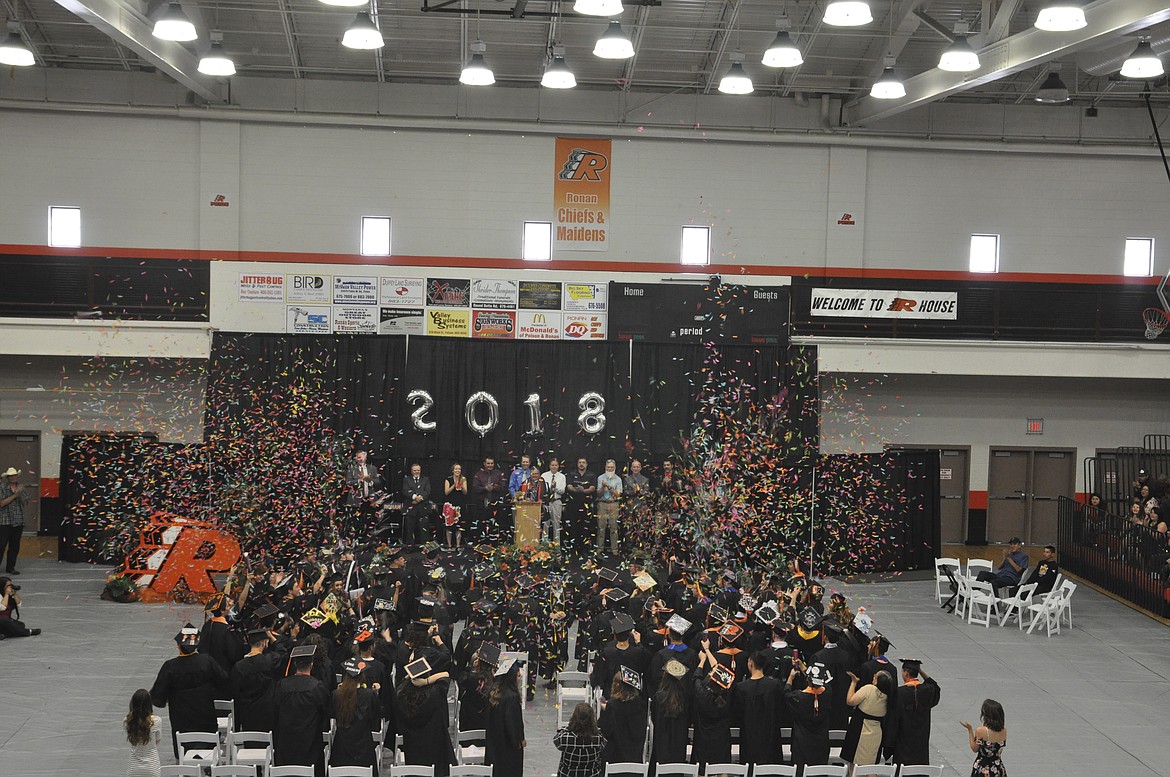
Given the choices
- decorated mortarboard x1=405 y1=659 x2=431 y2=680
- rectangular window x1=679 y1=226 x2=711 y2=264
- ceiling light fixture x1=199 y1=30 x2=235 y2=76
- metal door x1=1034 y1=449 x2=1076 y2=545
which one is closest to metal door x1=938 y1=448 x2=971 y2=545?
metal door x1=1034 y1=449 x2=1076 y2=545

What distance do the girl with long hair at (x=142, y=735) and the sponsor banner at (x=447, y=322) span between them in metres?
10.9

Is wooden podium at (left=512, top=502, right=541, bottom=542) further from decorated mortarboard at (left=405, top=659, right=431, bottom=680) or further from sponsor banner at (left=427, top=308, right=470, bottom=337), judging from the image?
decorated mortarboard at (left=405, top=659, right=431, bottom=680)

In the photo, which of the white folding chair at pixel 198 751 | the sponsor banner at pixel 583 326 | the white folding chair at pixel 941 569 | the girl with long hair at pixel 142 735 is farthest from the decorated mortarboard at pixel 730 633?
the sponsor banner at pixel 583 326

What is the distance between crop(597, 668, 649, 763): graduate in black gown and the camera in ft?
26.9

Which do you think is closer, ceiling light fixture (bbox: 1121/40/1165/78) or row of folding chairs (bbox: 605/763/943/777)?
row of folding chairs (bbox: 605/763/943/777)

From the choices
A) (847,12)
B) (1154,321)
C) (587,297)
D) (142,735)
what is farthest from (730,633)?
(1154,321)

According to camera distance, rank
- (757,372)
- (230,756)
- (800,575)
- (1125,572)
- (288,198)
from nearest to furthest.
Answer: (230,756)
(800,575)
(1125,572)
(757,372)
(288,198)

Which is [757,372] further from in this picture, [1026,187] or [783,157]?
[1026,187]

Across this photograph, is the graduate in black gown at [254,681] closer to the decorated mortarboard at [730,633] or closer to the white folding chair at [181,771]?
the white folding chair at [181,771]

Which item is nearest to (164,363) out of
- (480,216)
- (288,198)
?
(288,198)

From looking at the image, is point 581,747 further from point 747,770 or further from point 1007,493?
point 1007,493

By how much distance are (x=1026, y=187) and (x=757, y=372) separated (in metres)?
6.99

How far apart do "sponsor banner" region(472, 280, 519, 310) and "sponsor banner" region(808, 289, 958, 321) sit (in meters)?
5.05

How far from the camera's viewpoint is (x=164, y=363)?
62.7ft
